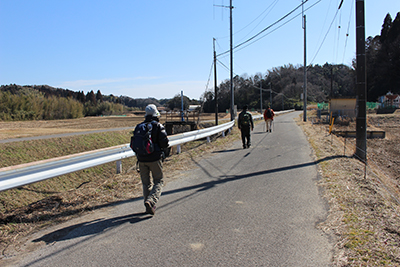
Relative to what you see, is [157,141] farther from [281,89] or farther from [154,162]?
[281,89]

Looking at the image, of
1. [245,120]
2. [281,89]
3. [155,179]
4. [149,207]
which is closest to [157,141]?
[155,179]

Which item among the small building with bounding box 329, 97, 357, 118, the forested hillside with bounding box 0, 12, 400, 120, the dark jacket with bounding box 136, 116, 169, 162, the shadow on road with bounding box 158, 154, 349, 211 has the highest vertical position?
the forested hillside with bounding box 0, 12, 400, 120

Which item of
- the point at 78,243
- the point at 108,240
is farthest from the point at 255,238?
the point at 78,243

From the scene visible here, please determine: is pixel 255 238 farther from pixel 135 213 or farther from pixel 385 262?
pixel 135 213

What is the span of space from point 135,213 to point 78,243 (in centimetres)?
123

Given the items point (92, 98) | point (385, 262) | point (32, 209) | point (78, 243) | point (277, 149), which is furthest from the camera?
point (92, 98)

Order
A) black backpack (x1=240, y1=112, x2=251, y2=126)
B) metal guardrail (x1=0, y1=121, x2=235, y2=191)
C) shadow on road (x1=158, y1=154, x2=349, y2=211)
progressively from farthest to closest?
black backpack (x1=240, y1=112, x2=251, y2=126) < shadow on road (x1=158, y1=154, x2=349, y2=211) < metal guardrail (x1=0, y1=121, x2=235, y2=191)

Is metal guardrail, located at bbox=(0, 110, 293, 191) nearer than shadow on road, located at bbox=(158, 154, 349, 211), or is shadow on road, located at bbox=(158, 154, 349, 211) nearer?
metal guardrail, located at bbox=(0, 110, 293, 191)

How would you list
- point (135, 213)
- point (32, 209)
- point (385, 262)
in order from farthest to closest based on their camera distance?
point (32, 209), point (135, 213), point (385, 262)

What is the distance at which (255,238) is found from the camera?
13.1ft

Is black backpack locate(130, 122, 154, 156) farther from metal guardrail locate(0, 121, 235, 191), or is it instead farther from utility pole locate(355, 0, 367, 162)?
utility pole locate(355, 0, 367, 162)

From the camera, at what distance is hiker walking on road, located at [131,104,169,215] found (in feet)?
15.8

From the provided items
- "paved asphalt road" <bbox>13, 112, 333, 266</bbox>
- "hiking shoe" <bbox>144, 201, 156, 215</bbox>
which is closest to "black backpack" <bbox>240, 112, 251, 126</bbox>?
"paved asphalt road" <bbox>13, 112, 333, 266</bbox>

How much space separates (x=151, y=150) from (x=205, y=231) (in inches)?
59.6
